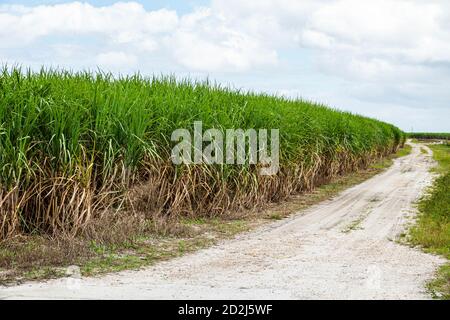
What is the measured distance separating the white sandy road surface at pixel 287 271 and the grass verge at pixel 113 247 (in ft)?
0.97

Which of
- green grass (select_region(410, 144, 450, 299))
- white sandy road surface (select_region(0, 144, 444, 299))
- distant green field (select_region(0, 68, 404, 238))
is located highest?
distant green field (select_region(0, 68, 404, 238))

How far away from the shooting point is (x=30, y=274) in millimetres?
6262

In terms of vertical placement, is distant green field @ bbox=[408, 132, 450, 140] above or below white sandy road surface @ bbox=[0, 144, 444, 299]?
above

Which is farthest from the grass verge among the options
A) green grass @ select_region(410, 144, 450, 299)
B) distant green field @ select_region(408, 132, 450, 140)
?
distant green field @ select_region(408, 132, 450, 140)

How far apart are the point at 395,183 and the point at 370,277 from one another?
1282 centimetres

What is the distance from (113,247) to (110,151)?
1.61 meters

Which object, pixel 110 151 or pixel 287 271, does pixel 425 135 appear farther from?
pixel 287 271

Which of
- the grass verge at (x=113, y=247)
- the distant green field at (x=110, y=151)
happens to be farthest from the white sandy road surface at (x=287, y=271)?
the distant green field at (x=110, y=151)

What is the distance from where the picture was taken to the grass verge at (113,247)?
→ 257 inches

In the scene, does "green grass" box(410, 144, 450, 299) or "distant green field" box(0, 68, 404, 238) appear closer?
"green grass" box(410, 144, 450, 299)

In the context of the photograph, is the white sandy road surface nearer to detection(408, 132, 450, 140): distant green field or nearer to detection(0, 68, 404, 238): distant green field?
detection(0, 68, 404, 238): distant green field

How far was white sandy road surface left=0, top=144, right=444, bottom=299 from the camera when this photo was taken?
5.67 m

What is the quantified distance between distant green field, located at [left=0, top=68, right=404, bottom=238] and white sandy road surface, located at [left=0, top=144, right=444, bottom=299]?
136cm
